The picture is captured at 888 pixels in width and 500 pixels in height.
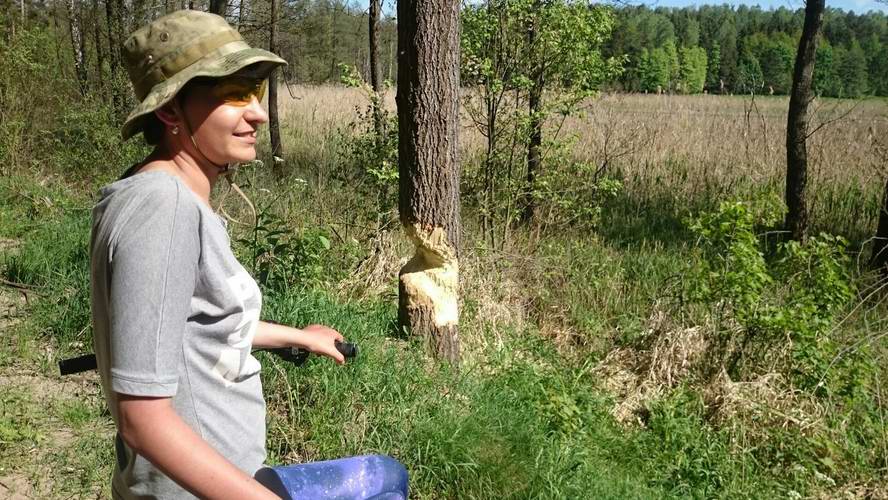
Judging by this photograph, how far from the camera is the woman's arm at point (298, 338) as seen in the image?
6.11 ft

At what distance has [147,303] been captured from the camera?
4.12 feet

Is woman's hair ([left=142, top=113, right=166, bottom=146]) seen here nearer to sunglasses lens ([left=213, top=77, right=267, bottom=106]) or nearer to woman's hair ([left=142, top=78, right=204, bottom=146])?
woman's hair ([left=142, top=78, right=204, bottom=146])

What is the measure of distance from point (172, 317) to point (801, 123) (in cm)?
947

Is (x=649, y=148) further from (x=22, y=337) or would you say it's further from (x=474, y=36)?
(x=22, y=337)

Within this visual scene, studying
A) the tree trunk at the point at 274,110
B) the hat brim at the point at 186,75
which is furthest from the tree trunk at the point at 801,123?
the hat brim at the point at 186,75

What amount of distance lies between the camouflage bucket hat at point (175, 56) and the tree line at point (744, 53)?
8222 mm

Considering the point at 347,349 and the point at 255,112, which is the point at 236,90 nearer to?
the point at 255,112

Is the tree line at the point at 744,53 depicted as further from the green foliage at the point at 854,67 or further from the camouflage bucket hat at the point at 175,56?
the camouflage bucket hat at the point at 175,56

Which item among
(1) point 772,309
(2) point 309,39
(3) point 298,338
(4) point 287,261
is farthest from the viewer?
(2) point 309,39

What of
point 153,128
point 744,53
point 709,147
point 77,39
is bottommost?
point 709,147

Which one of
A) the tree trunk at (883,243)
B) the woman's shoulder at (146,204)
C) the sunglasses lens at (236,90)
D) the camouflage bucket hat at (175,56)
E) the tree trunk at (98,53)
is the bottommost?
the tree trunk at (883,243)

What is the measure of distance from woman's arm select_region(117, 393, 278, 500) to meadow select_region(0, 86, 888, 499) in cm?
102

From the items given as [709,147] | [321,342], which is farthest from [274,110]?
[321,342]

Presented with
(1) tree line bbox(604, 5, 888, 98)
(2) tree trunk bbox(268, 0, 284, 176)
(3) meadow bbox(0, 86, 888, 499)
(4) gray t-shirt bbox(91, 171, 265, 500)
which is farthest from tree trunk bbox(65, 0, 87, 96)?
(4) gray t-shirt bbox(91, 171, 265, 500)
